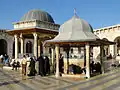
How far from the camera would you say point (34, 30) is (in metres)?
17.1

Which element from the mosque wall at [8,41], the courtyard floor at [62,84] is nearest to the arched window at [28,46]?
the mosque wall at [8,41]

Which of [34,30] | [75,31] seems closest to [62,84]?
[75,31]

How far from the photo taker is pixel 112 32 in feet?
104

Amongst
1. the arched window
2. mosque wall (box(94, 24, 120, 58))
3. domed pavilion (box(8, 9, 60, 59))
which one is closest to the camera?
domed pavilion (box(8, 9, 60, 59))

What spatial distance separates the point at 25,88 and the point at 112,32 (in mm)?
25623

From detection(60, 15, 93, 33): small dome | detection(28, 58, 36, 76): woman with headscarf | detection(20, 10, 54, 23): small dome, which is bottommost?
detection(28, 58, 36, 76): woman with headscarf

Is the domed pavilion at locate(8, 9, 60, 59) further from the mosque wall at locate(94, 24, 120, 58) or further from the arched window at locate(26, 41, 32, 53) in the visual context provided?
the arched window at locate(26, 41, 32, 53)

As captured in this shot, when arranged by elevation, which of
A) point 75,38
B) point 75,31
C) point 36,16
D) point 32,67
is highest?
point 36,16

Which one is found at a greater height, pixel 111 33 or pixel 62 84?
pixel 111 33

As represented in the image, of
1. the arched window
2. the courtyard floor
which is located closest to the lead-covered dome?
the courtyard floor

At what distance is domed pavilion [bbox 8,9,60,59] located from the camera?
Result: 17531 mm

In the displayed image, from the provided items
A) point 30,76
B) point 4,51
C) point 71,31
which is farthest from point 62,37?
point 4,51

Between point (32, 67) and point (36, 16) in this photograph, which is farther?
point (36, 16)

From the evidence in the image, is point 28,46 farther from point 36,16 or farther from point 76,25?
point 76,25
